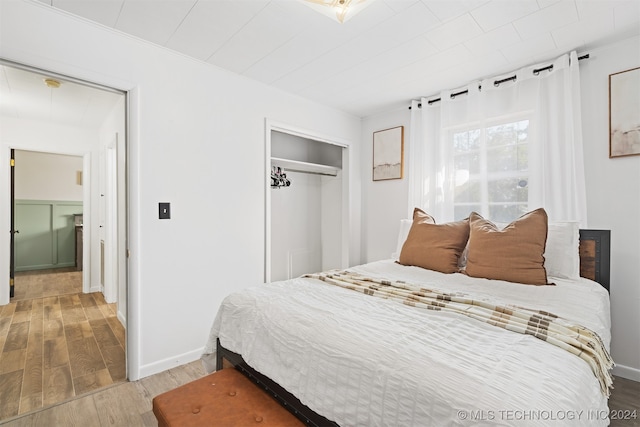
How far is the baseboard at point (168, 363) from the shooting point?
2.15 meters

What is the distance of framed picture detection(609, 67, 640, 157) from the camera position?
2035mm

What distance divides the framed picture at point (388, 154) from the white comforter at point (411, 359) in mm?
1976

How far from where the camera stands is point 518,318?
1.21 m

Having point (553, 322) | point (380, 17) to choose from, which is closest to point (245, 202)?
point (380, 17)

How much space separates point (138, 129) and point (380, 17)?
5.70 ft

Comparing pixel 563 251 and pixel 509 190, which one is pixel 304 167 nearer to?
pixel 509 190

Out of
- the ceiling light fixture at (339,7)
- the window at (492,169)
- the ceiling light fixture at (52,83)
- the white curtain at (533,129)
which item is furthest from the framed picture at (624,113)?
the ceiling light fixture at (52,83)

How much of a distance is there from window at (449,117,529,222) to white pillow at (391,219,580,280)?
1.56 feet

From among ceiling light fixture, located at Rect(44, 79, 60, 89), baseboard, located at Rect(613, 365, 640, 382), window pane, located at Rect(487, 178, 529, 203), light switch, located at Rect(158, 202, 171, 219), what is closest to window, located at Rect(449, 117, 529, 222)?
window pane, located at Rect(487, 178, 529, 203)

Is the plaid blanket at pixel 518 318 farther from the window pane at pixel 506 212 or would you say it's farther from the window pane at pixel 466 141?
the window pane at pixel 466 141

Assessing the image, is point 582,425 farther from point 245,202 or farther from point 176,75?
point 176,75

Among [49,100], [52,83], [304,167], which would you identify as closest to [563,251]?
[304,167]

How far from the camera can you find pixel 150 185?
7.14ft

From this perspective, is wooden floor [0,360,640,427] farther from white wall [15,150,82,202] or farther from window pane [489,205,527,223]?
white wall [15,150,82,202]
